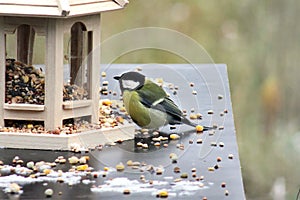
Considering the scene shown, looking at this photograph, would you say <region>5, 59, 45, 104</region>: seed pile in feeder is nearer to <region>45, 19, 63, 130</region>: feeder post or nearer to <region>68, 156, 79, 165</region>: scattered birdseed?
<region>45, 19, 63, 130</region>: feeder post

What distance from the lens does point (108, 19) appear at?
17.3 feet

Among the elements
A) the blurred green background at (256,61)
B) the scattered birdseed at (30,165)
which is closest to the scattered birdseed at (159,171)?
the scattered birdseed at (30,165)

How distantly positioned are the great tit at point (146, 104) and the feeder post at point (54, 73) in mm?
199

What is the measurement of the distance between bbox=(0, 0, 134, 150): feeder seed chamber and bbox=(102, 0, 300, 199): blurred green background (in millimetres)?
2152

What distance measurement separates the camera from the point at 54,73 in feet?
8.11

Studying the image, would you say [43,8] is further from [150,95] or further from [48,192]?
[48,192]

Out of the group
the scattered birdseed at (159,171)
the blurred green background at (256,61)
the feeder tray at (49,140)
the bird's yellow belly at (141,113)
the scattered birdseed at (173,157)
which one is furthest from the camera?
the blurred green background at (256,61)

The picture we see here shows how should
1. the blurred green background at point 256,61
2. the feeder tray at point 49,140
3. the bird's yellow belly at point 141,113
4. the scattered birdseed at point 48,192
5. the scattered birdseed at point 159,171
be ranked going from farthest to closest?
the blurred green background at point 256,61, the bird's yellow belly at point 141,113, the feeder tray at point 49,140, the scattered birdseed at point 159,171, the scattered birdseed at point 48,192

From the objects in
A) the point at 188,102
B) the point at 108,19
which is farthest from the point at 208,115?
the point at 108,19

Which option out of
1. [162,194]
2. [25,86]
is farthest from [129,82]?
[162,194]

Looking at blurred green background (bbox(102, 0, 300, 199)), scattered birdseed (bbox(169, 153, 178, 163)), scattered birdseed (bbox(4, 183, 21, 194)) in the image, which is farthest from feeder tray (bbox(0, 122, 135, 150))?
blurred green background (bbox(102, 0, 300, 199))

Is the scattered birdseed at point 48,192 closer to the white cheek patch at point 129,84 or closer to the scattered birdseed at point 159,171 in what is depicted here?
the scattered birdseed at point 159,171

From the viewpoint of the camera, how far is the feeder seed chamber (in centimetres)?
244

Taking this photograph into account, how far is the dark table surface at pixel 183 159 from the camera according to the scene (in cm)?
203
